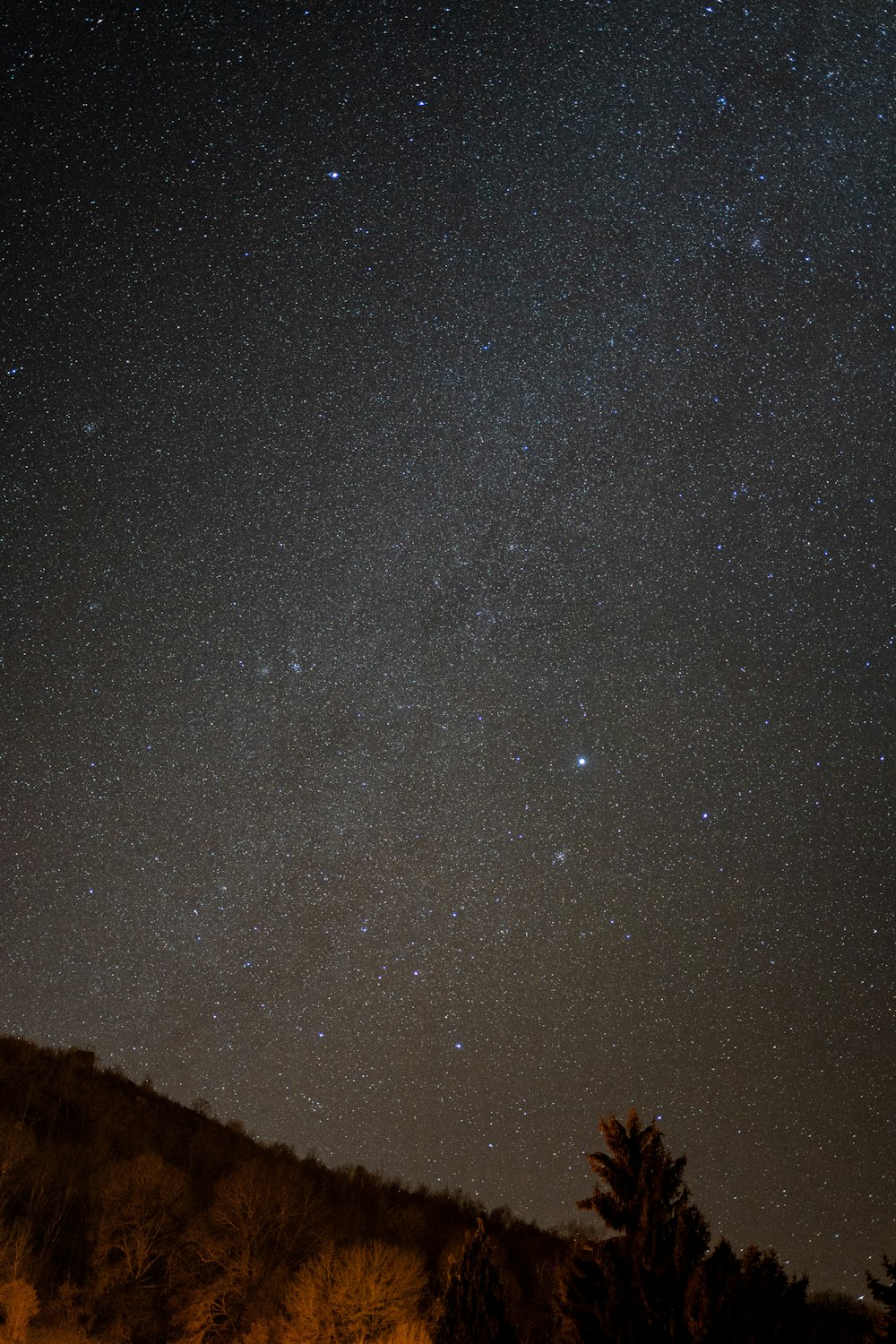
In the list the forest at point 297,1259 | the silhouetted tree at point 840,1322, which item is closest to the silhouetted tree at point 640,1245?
the forest at point 297,1259

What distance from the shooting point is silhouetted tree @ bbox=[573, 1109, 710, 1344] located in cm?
1677

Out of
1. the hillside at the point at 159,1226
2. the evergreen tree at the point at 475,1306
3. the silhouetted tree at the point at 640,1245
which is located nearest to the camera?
the silhouetted tree at the point at 640,1245

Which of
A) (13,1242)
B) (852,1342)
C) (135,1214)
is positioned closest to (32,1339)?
(13,1242)

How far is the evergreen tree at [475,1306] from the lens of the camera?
18891 millimetres

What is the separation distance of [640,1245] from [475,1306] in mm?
3921

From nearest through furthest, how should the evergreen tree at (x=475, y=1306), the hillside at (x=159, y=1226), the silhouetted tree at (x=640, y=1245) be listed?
the silhouetted tree at (x=640, y=1245)
the evergreen tree at (x=475, y=1306)
the hillside at (x=159, y=1226)

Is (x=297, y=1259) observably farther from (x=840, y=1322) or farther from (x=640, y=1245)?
(x=840, y=1322)

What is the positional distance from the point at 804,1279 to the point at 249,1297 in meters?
14.9

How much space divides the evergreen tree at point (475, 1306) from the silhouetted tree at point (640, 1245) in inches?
97.5

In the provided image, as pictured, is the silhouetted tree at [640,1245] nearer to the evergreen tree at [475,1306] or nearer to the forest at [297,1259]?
the forest at [297,1259]

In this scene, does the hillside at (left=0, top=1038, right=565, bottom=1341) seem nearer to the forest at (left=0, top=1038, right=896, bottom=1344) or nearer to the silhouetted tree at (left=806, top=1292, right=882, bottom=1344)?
the forest at (left=0, top=1038, right=896, bottom=1344)

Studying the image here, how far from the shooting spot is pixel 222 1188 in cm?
2964

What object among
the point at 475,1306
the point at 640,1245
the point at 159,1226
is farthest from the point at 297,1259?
the point at 640,1245

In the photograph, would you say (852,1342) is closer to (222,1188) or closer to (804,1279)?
(804,1279)
